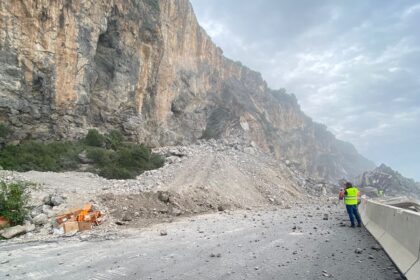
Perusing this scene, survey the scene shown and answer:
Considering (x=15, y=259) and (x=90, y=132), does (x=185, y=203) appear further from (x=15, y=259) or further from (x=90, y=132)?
(x=90, y=132)

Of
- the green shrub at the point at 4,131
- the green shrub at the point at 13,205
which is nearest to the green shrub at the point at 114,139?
A: the green shrub at the point at 4,131

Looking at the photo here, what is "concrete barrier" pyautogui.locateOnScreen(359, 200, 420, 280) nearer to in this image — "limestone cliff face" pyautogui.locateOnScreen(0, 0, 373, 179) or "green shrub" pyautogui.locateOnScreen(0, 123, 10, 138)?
"green shrub" pyautogui.locateOnScreen(0, 123, 10, 138)

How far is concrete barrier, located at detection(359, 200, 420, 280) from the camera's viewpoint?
4684 mm

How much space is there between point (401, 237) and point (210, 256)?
3.33 meters

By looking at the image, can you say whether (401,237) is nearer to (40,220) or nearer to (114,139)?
(40,220)

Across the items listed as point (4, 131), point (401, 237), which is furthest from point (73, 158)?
point (401, 237)

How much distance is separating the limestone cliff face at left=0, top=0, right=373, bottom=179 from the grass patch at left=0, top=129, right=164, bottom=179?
2490mm

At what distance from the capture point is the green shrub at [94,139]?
30047 millimetres

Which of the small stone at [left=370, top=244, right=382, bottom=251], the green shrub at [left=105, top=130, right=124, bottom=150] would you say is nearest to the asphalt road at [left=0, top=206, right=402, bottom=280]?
the small stone at [left=370, top=244, right=382, bottom=251]

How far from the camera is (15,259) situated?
682cm

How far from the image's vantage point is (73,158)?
25828 mm

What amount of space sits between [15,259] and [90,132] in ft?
81.8

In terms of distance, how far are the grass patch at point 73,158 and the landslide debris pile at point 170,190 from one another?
2.25 meters

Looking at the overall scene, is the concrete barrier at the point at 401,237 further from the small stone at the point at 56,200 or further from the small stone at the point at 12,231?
the small stone at the point at 56,200
